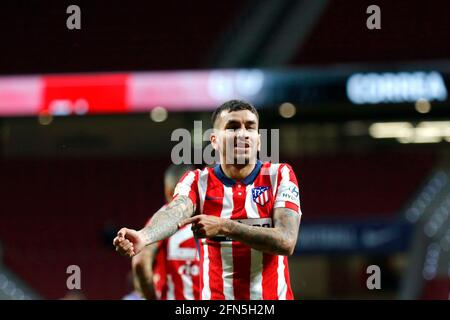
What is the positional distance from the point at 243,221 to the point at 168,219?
39cm

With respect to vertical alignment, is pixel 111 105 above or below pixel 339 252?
above

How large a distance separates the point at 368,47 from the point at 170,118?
3.77 m

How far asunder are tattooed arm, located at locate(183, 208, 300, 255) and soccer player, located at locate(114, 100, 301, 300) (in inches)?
4.4

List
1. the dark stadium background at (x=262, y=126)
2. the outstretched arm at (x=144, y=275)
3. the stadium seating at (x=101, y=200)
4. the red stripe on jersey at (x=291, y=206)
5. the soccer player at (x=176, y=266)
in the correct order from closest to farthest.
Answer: the red stripe on jersey at (x=291, y=206), the outstretched arm at (x=144, y=275), the soccer player at (x=176, y=266), the dark stadium background at (x=262, y=126), the stadium seating at (x=101, y=200)

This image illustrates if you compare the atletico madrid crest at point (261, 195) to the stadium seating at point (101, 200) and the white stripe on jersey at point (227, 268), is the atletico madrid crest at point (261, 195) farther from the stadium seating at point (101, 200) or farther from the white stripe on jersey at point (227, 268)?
Result: the stadium seating at point (101, 200)

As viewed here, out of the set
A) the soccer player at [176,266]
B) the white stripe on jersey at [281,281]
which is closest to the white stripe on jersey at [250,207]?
the white stripe on jersey at [281,281]

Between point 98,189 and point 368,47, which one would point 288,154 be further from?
point 98,189

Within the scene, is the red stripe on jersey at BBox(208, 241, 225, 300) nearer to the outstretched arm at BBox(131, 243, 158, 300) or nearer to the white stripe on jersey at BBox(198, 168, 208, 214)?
the white stripe on jersey at BBox(198, 168, 208, 214)

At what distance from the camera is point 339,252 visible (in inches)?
472

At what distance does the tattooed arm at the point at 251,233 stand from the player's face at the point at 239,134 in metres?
0.38

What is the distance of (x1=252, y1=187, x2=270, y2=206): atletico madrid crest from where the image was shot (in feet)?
10.3

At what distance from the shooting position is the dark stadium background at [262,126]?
39.6 feet
